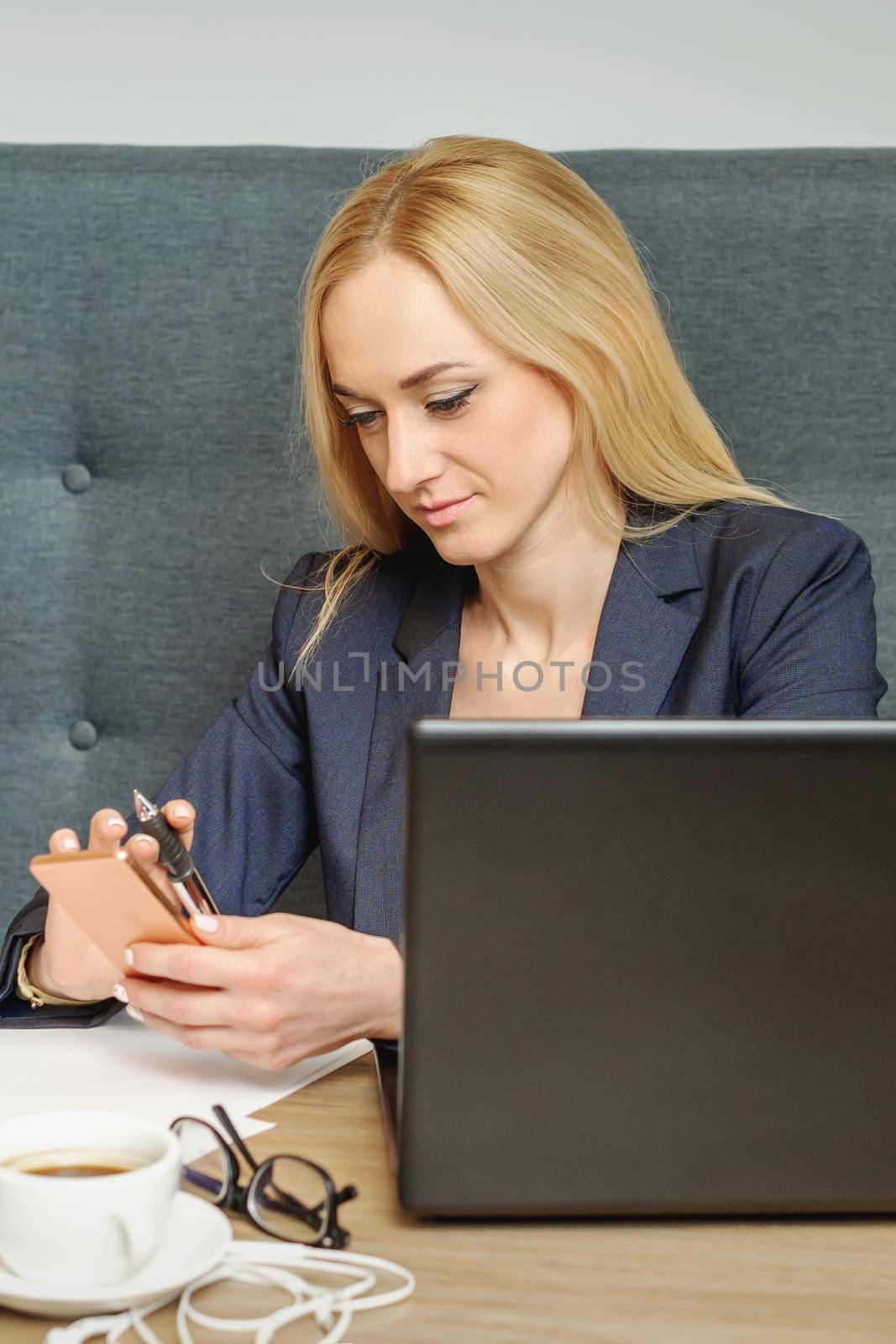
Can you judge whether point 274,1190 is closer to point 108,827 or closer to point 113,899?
point 113,899

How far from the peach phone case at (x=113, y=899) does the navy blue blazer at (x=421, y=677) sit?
484 mm

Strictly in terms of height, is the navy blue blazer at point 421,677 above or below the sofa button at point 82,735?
above

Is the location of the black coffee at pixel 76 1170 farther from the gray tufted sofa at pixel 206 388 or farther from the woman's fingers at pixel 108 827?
the gray tufted sofa at pixel 206 388

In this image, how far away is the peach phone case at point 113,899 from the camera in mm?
685

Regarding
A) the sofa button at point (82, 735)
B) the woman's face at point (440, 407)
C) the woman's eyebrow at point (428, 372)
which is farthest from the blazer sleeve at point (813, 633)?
the sofa button at point (82, 735)

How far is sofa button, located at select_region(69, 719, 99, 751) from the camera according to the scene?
1.69m

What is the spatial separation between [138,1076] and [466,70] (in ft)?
4.78

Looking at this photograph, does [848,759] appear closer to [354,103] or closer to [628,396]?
[628,396]

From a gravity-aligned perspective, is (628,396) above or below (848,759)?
above

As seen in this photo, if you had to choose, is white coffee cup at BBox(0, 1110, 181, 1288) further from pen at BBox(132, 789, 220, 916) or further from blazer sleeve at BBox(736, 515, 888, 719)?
blazer sleeve at BBox(736, 515, 888, 719)

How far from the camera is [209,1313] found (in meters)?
0.54

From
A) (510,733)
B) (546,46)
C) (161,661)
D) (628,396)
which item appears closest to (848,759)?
(510,733)

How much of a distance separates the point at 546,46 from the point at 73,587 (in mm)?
960

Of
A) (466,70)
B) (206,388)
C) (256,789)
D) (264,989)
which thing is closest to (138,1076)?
(264,989)
